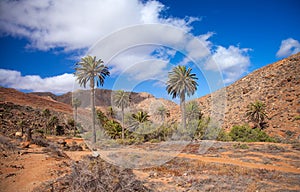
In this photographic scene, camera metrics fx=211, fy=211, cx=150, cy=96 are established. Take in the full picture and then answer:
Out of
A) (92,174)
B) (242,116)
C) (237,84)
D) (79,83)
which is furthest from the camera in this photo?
(237,84)

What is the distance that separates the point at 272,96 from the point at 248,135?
1973cm

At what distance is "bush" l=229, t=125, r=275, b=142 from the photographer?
28178 mm

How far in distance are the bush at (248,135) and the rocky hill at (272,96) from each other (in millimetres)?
5066

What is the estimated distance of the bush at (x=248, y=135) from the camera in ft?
92.4

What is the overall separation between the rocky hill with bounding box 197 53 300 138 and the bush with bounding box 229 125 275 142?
507 cm

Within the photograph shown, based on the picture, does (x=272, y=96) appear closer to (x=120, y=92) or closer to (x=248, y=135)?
(x=248, y=135)

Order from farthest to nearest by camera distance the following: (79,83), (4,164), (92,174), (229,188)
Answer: (79,83)
(4,164)
(229,188)
(92,174)

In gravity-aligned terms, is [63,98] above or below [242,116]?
above

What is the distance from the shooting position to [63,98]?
12525 centimetres

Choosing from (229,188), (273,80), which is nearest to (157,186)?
(229,188)

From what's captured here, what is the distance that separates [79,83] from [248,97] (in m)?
40.2

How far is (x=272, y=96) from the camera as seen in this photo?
145 ft

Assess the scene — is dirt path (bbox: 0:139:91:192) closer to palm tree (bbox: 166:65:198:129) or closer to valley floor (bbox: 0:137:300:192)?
valley floor (bbox: 0:137:300:192)

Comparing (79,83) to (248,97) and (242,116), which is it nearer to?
(242,116)
